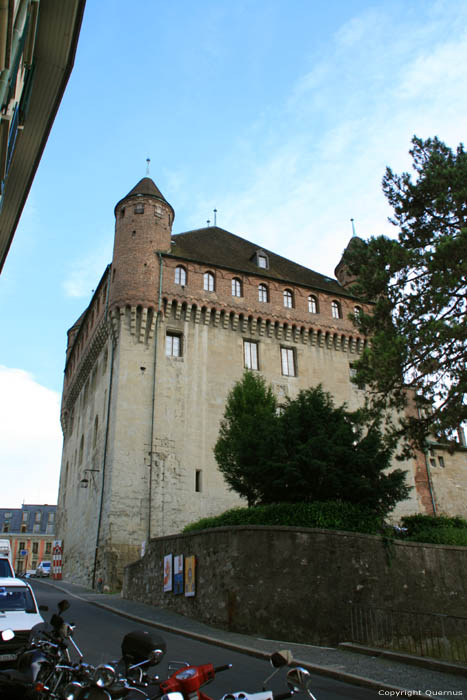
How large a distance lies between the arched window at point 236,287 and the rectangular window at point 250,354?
2559 millimetres

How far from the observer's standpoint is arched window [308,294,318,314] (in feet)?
104

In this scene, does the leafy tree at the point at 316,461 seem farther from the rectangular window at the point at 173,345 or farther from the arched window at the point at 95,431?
the arched window at the point at 95,431

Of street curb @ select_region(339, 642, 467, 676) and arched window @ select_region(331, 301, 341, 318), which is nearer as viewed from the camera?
street curb @ select_region(339, 642, 467, 676)

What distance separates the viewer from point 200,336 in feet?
92.7

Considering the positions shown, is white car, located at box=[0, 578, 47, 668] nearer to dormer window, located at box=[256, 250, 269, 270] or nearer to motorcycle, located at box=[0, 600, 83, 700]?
motorcycle, located at box=[0, 600, 83, 700]

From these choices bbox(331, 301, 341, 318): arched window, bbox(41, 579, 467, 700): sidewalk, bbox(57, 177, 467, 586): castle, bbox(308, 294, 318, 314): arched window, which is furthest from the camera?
bbox(331, 301, 341, 318): arched window

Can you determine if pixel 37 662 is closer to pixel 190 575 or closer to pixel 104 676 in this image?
pixel 104 676

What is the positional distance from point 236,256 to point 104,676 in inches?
1150

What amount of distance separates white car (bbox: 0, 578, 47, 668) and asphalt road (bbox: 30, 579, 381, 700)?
0.97 m

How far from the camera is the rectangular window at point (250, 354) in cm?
2919

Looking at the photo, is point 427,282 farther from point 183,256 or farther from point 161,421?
point 183,256

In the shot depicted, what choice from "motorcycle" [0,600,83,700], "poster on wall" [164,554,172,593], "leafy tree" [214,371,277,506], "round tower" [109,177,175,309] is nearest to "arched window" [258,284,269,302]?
"round tower" [109,177,175,309]

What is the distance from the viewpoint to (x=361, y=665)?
30.5ft

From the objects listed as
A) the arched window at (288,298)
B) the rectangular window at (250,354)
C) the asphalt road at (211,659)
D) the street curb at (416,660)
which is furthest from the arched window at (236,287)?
the street curb at (416,660)
